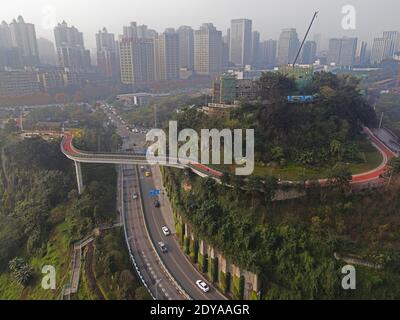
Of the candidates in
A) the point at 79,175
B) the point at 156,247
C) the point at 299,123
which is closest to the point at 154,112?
the point at 79,175

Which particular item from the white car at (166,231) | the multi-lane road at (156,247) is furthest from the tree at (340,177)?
the white car at (166,231)

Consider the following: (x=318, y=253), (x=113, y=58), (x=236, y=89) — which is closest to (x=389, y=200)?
(x=318, y=253)

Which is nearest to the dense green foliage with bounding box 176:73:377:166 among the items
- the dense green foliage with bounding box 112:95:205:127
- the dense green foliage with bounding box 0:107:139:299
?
the dense green foliage with bounding box 0:107:139:299

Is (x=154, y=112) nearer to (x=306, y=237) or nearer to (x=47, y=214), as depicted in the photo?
(x=47, y=214)

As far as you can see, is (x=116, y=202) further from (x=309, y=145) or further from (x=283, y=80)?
(x=283, y=80)

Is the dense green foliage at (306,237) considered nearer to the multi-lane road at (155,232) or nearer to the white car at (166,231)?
the multi-lane road at (155,232)

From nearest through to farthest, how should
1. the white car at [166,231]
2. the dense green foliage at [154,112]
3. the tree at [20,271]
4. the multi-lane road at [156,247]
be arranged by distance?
the multi-lane road at [156,247], the tree at [20,271], the white car at [166,231], the dense green foliage at [154,112]

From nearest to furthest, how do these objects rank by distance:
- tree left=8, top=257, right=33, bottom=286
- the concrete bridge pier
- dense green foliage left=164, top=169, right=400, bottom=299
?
dense green foliage left=164, top=169, right=400, bottom=299 < tree left=8, top=257, right=33, bottom=286 < the concrete bridge pier

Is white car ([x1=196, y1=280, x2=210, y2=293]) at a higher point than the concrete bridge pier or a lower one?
lower

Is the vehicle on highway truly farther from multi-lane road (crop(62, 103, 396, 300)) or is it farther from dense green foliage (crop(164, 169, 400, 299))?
dense green foliage (crop(164, 169, 400, 299))

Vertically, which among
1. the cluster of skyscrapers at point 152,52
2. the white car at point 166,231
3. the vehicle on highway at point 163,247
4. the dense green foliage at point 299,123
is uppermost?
the cluster of skyscrapers at point 152,52

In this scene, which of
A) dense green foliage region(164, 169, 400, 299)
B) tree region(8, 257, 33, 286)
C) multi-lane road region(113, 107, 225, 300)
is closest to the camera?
dense green foliage region(164, 169, 400, 299)
